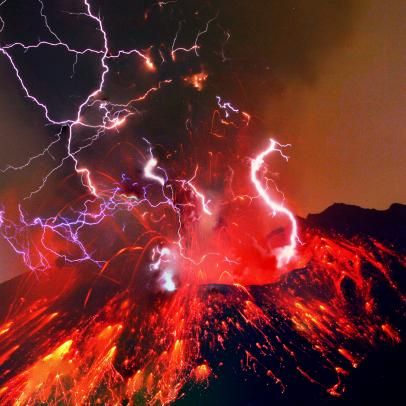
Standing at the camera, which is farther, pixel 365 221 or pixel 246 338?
pixel 365 221

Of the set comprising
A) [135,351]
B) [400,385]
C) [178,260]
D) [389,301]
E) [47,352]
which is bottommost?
[47,352]

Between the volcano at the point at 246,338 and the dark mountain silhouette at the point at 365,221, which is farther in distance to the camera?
the dark mountain silhouette at the point at 365,221

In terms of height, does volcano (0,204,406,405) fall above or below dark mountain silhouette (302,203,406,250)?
below

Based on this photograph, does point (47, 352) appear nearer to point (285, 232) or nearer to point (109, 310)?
point (109, 310)

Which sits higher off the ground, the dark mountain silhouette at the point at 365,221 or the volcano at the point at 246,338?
the dark mountain silhouette at the point at 365,221

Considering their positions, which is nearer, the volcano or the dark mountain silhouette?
the volcano

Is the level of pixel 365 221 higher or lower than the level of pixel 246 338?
higher

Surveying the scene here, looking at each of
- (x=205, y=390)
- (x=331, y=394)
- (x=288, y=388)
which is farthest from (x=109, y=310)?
(x=331, y=394)

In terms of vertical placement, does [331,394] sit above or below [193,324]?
below
